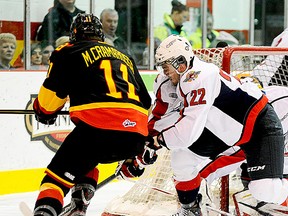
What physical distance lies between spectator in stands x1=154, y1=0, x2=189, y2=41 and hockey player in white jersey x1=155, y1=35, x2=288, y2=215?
288 centimetres

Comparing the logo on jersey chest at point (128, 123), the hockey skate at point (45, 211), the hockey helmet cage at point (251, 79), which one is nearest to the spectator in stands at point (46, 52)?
the hockey helmet cage at point (251, 79)

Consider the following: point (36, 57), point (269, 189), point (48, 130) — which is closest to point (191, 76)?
point (269, 189)

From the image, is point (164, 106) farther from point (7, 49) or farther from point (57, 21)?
point (57, 21)

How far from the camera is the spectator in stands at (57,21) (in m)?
5.70

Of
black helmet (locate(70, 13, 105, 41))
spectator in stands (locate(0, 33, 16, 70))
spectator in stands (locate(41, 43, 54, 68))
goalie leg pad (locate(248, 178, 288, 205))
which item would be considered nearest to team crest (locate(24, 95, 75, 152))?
spectator in stands (locate(0, 33, 16, 70))

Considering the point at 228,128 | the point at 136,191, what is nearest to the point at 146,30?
the point at 136,191

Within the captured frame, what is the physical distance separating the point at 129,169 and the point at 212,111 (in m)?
0.53

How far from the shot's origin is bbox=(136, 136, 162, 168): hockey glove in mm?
3715

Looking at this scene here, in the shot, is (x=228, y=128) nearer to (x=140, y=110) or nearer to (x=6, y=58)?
(x=140, y=110)

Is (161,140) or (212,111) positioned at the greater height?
(212,111)

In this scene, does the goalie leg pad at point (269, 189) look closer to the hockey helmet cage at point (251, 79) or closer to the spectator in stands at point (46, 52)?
the hockey helmet cage at point (251, 79)

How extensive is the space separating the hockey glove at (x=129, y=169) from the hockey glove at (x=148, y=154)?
0.13ft

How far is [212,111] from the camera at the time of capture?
11.8 feet

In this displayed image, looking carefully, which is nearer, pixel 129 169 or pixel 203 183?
pixel 129 169
